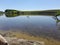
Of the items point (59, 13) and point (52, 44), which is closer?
point (52, 44)

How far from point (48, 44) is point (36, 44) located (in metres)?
5.38

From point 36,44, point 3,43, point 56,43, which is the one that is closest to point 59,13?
point 56,43

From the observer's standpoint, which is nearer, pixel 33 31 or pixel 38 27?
pixel 33 31

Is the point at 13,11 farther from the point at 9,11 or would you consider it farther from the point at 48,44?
the point at 48,44

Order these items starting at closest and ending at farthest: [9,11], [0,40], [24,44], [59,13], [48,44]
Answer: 1. [0,40]
2. [24,44]
3. [48,44]
4. [59,13]
5. [9,11]

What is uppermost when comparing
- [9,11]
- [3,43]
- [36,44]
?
[3,43]

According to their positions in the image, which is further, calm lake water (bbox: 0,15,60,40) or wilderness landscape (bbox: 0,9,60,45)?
calm lake water (bbox: 0,15,60,40)

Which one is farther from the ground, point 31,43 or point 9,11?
point 31,43

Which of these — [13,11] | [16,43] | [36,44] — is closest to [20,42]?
[16,43]

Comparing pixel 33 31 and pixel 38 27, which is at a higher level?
pixel 33 31

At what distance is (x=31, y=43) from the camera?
11.1 meters

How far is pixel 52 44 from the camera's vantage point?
1642cm

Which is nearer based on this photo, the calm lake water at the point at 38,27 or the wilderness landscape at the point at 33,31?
the wilderness landscape at the point at 33,31

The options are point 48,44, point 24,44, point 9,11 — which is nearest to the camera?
point 24,44
